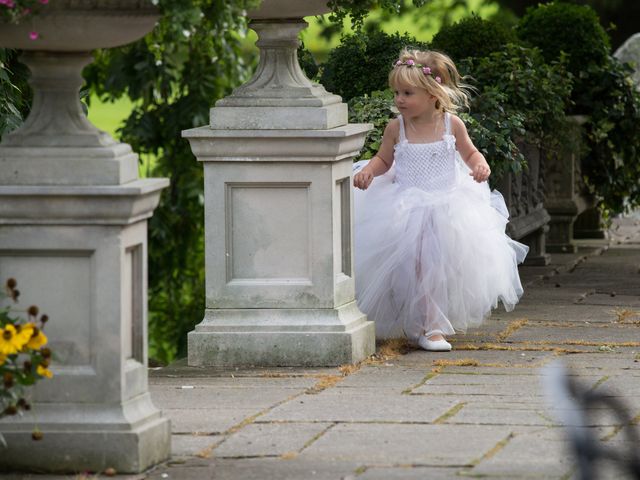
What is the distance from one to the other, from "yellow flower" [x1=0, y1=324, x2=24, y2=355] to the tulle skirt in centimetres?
302

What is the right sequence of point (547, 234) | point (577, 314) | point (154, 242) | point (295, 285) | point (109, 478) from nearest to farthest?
point (109, 478), point (295, 285), point (577, 314), point (547, 234), point (154, 242)

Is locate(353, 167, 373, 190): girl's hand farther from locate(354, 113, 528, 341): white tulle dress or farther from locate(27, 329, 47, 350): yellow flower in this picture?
locate(27, 329, 47, 350): yellow flower

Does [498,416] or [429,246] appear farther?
[429,246]

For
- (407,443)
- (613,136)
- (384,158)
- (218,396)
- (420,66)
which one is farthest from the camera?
(613,136)

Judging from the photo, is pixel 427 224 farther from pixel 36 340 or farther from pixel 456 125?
pixel 36 340

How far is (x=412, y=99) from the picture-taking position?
22.3 ft

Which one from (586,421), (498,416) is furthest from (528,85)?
(586,421)

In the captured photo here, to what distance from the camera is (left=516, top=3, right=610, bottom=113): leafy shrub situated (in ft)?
35.8

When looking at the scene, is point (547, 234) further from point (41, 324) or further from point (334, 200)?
point (41, 324)

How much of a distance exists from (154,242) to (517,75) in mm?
7199

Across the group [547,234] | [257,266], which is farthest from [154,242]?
[257,266]

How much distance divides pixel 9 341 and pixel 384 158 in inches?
126

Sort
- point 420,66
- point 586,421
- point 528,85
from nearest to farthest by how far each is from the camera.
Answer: point 586,421 < point 420,66 < point 528,85

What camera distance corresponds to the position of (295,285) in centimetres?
639
